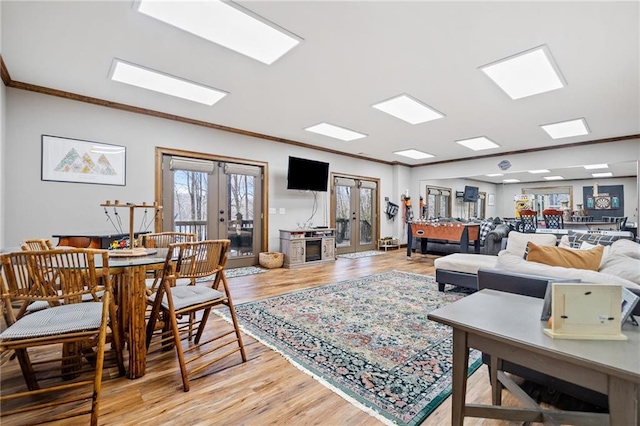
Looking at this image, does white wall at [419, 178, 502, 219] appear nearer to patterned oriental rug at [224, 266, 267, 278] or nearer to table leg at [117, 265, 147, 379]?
patterned oriental rug at [224, 266, 267, 278]

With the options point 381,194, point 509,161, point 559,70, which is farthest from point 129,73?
point 509,161

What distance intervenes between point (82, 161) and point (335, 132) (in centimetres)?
410

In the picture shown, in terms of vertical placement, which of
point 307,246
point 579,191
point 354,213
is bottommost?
point 307,246

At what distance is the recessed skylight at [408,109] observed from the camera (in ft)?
13.5

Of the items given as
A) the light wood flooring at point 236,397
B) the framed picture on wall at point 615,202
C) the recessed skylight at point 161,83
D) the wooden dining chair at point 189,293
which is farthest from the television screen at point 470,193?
the wooden dining chair at point 189,293

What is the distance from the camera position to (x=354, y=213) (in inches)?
320

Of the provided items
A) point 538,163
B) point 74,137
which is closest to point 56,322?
point 74,137

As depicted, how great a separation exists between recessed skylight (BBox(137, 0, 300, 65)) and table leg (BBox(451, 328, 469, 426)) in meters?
2.58

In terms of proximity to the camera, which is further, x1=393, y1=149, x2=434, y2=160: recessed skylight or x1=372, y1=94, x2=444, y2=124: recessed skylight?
x1=393, y1=149, x2=434, y2=160: recessed skylight

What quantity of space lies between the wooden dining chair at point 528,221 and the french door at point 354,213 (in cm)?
359

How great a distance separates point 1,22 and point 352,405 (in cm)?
397

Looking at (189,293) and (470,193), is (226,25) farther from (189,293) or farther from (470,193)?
(470,193)

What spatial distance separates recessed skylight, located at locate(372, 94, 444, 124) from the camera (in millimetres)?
4104

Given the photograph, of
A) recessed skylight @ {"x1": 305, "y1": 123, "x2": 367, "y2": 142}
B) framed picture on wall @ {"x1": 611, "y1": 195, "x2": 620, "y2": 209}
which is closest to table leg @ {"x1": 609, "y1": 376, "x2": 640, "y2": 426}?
recessed skylight @ {"x1": 305, "y1": 123, "x2": 367, "y2": 142}
